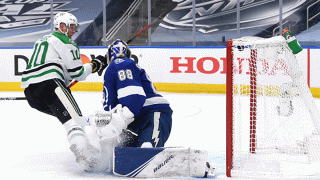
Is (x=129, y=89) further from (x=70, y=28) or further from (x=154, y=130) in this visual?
(x=70, y=28)

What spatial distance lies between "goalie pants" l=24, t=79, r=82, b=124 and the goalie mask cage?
99 centimetres

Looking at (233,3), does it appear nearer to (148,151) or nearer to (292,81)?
(292,81)

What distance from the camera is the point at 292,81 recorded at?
294 centimetres

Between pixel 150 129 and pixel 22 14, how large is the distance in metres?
8.92

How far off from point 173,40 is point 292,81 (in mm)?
5913

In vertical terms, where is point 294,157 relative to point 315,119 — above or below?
below

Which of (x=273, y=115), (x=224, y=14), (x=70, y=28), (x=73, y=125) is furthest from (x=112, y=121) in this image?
(x=224, y=14)

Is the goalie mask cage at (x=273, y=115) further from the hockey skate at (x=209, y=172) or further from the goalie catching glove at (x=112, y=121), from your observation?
the goalie catching glove at (x=112, y=121)

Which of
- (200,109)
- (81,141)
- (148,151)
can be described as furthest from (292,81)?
(200,109)

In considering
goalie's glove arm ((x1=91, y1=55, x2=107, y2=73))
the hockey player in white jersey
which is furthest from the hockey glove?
the hockey player in white jersey

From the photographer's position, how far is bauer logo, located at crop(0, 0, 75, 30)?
1062 cm

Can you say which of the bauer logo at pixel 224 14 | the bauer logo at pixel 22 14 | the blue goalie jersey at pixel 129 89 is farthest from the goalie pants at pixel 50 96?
the bauer logo at pixel 22 14

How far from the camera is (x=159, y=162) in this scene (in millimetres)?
2549

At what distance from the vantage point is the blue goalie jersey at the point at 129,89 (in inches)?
101
